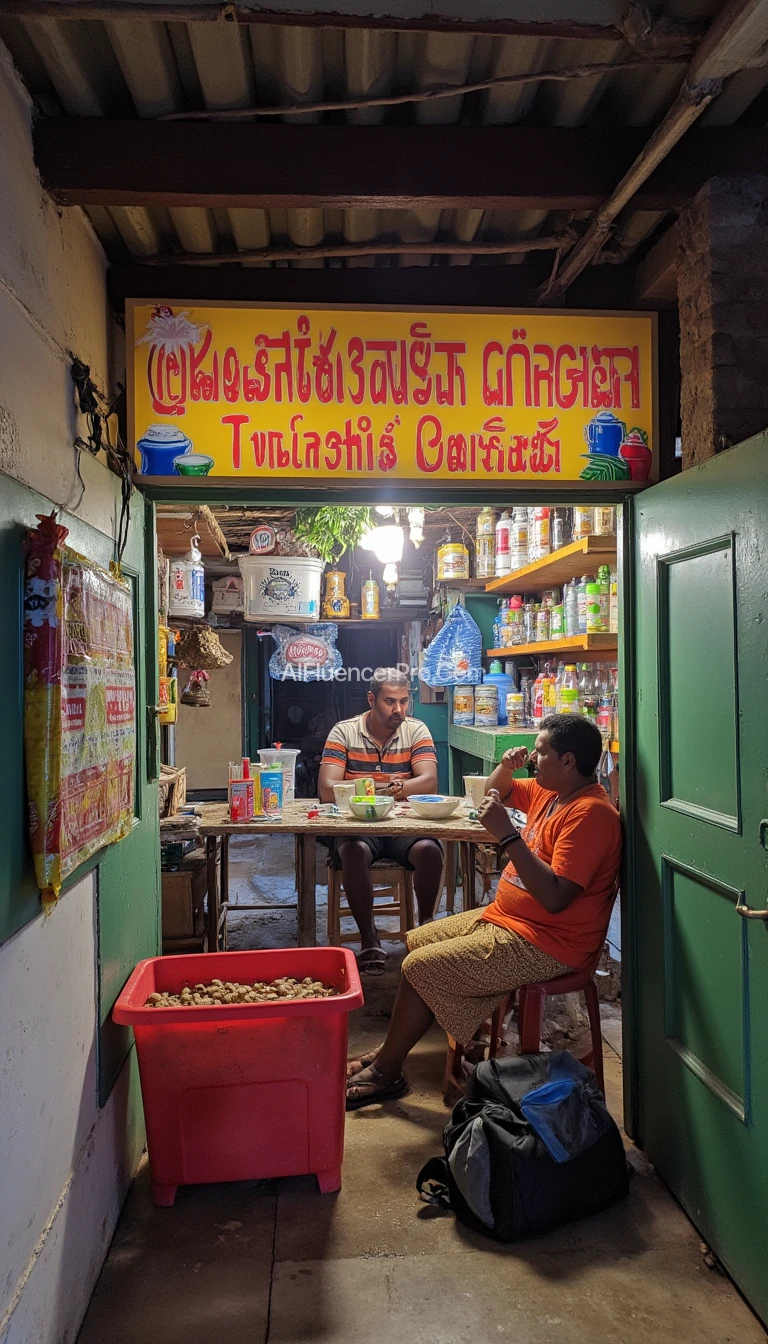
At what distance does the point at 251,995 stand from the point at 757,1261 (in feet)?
5.02

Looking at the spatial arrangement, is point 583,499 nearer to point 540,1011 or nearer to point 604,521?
point 604,521

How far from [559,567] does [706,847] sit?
302 centimetres

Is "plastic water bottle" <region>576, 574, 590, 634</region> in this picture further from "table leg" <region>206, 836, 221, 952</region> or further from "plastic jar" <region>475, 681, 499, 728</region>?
"table leg" <region>206, 836, 221, 952</region>

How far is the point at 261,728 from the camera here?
416 inches

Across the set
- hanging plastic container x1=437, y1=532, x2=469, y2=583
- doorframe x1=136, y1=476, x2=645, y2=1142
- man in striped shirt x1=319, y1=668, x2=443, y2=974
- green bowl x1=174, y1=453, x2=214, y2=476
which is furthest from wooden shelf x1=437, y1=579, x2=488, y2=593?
green bowl x1=174, y1=453, x2=214, y2=476

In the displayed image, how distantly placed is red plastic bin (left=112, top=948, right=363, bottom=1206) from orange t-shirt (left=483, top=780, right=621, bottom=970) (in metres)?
0.66

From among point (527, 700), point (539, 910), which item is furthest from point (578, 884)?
point (527, 700)

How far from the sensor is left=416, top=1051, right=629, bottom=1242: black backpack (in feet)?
7.75

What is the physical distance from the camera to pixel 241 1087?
2.51 metres

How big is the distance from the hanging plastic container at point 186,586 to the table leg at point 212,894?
50.4 inches

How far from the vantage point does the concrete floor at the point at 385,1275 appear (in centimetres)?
207

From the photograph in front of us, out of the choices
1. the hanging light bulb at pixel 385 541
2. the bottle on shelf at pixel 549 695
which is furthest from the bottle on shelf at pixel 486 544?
the bottle on shelf at pixel 549 695

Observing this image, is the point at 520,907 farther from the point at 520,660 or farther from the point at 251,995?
the point at 520,660

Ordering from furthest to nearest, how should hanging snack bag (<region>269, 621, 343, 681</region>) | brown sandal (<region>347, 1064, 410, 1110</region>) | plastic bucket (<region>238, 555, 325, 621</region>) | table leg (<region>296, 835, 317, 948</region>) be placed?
hanging snack bag (<region>269, 621, 343, 681</region>) → plastic bucket (<region>238, 555, 325, 621</region>) → table leg (<region>296, 835, 317, 948</region>) → brown sandal (<region>347, 1064, 410, 1110</region>)
